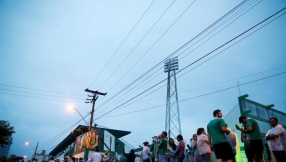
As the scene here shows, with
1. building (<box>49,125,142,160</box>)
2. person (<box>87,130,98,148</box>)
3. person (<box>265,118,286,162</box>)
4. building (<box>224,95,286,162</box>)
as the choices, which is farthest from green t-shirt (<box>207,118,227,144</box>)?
person (<box>87,130,98,148</box>)

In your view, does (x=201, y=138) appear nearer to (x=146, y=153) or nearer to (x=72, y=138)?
(x=146, y=153)

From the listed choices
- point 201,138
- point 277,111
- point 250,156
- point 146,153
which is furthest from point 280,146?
point 277,111

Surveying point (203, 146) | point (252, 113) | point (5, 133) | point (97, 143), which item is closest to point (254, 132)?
A: point (203, 146)

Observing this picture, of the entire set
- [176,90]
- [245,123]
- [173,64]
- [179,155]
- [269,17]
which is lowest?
[179,155]

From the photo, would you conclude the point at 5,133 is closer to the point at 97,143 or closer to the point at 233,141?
the point at 97,143

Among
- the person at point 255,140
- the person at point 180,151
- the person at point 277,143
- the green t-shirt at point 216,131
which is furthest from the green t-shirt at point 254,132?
the person at point 180,151

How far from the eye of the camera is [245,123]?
6.22 metres

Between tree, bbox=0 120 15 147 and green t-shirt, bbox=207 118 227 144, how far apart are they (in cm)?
3799

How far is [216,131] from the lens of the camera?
507 centimetres

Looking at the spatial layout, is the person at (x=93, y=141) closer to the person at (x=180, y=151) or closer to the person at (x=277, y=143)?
the person at (x=180, y=151)

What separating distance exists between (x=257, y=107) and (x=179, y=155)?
6741 mm

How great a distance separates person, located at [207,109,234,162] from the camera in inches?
189

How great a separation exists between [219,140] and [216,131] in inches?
9.4

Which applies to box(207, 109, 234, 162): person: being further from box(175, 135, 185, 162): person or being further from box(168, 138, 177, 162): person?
box(168, 138, 177, 162): person
